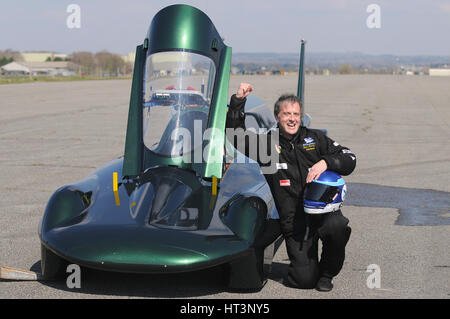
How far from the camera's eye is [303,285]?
5293mm

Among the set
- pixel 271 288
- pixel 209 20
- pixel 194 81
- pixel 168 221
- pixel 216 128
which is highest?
pixel 209 20

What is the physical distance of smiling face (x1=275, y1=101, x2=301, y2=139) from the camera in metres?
5.46

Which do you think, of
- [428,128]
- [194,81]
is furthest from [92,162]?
[428,128]

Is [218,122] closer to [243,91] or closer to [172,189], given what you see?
[243,91]

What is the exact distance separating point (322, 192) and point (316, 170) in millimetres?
190

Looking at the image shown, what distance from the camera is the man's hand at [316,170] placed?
5219 millimetres

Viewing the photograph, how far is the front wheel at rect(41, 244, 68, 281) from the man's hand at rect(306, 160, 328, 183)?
215 cm

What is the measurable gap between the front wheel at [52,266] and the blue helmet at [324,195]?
208 cm

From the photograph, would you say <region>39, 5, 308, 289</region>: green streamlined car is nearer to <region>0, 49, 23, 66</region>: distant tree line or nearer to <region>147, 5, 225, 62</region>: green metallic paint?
<region>147, 5, 225, 62</region>: green metallic paint

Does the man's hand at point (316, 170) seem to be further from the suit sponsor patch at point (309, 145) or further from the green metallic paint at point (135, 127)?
the green metallic paint at point (135, 127)

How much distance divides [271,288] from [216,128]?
178cm
